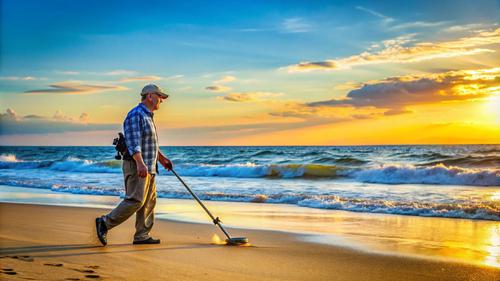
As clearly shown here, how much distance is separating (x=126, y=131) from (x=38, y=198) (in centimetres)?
790

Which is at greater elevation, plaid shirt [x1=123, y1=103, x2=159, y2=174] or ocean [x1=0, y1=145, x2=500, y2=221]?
plaid shirt [x1=123, y1=103, x2=159, y2=174]

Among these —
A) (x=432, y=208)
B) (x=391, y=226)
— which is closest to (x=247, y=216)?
(x=391, y=226)

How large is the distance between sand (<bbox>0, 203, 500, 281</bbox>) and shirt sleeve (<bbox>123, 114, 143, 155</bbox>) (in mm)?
1089

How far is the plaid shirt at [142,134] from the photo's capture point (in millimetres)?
5750

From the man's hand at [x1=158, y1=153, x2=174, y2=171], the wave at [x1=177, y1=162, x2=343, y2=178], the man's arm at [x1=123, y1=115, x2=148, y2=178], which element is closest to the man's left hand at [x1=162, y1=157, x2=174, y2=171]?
the man's hand at [x1=158, y1=153, x2=174, y2=171]

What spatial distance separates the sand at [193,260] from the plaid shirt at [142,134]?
3.32 feet

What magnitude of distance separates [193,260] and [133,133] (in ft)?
4.92

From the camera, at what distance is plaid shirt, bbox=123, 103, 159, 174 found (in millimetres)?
5750

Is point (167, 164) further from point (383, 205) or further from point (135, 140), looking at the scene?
point (383, 205)

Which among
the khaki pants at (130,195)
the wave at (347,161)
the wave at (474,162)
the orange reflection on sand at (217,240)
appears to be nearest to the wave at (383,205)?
the orange reflection on sand at (217,240)

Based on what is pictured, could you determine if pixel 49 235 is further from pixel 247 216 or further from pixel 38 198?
pixel 38 198

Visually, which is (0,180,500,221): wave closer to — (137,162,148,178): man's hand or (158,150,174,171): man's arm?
(158,150,174,171): man's arm

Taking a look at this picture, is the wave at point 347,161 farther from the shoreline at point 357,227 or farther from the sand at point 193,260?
the sand at point 193,260

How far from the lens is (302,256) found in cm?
572
